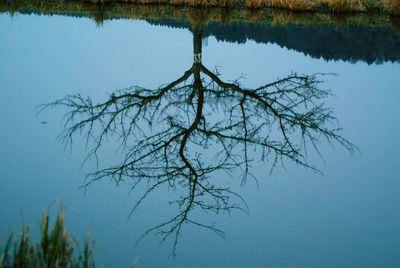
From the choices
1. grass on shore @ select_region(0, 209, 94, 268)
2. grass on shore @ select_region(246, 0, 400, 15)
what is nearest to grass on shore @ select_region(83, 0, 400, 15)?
grass on shore @ select_region(246, 0, 400, 15)

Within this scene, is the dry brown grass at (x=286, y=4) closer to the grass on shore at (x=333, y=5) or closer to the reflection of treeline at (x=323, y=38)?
the grass on shore at (x=333, y=5)

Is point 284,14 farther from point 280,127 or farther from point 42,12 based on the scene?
point 280,127

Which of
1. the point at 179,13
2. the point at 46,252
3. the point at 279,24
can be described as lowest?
the point at 46,252

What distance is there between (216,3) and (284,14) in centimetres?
154

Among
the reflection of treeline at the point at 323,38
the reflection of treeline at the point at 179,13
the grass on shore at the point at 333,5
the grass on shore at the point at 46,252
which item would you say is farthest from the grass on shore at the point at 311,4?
the grass on shore at the point at 46,252

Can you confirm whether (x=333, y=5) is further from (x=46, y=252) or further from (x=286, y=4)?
(x=46, y=252)

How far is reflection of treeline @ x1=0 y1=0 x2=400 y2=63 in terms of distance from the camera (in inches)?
409

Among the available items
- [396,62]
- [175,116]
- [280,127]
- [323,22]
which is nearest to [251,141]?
[280,127]

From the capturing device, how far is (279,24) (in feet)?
39.1

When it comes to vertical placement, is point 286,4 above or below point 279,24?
above

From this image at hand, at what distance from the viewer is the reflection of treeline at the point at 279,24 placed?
10.4m

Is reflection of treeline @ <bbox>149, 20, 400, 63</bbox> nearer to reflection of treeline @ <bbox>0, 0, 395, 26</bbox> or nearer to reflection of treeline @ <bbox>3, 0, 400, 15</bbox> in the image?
reflection of treeline @ <bbox>0, 0, 395, 26</bbox>

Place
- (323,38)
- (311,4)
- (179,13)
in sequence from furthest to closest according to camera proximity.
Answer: (311,4) < (179,13) < (323,38)

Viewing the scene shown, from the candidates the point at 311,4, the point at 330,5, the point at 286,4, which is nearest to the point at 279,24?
the point at 286,4
